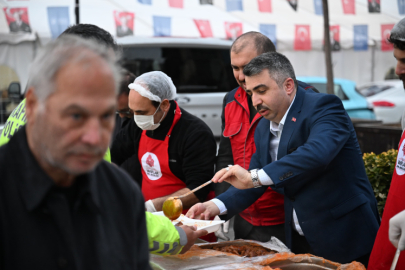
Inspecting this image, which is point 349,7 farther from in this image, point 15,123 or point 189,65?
point 15,123

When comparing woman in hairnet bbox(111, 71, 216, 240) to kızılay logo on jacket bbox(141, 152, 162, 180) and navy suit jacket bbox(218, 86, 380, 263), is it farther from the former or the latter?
navy suit jacket bbox(218, 86, 380, 263)

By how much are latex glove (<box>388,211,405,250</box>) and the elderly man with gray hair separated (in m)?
1.30

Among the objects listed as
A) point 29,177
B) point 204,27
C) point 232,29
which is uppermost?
point 29,177

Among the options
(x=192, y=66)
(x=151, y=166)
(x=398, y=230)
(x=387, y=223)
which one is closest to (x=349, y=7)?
(x=192, y=66)

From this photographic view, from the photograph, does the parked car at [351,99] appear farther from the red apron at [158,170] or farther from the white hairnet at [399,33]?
the white hairnet at [399,33]

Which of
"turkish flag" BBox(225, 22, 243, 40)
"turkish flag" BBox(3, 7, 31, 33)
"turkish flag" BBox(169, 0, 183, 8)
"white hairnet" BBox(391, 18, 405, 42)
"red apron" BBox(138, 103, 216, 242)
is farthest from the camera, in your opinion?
"turkish flag" BBox(225, 22, 243, 40)

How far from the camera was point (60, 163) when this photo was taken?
1061 mm

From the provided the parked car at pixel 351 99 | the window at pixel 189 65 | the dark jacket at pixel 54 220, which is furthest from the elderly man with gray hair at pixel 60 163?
the parked car at pixel 351 99

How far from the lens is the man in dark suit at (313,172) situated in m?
2.36

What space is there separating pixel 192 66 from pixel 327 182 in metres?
6.57

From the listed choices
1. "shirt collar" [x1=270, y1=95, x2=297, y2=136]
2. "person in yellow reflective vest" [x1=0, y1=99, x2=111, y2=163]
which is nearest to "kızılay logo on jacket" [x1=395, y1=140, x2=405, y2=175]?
"shirt collar" [x1=270, y1=95, x2=297, y2=136]

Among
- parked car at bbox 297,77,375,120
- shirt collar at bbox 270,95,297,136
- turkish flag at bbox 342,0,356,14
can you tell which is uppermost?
turkish flag at bbox 342,0,356,14

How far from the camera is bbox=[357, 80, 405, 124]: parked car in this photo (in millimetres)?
10273

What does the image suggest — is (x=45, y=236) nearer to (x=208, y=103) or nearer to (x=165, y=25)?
(x=208, y=103)
